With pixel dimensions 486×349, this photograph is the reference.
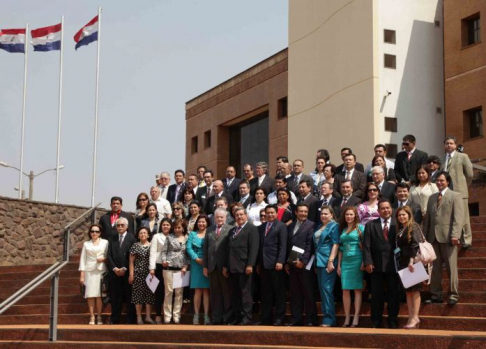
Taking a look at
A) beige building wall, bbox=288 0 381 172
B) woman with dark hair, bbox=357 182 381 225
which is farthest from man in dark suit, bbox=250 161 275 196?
beige building wall, bbox=288 0 381 172

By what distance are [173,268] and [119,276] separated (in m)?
1.09

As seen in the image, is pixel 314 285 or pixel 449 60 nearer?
pixel 314 285

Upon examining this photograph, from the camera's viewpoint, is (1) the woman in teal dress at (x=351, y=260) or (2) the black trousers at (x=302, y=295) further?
(2) the black trousers at (x=302, y=295)

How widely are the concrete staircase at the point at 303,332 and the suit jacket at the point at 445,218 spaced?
0.78m

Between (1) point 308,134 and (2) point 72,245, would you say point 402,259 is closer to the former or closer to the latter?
(2) point 72,245

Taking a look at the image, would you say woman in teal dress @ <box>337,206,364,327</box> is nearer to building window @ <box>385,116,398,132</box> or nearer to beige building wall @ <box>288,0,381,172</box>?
beige building wall @ <box>288,0,381,172</box>

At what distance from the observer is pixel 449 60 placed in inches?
932

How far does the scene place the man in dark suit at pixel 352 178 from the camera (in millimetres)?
14125

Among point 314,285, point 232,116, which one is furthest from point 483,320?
point 232,116

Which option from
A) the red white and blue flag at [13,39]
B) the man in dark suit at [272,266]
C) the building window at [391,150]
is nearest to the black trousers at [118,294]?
the man in dark suit at [272,266]

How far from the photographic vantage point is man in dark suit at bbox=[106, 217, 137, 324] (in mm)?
14422

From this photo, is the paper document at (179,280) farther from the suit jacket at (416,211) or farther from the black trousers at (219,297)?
the suit jacket at (416,211)

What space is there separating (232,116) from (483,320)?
24.4m

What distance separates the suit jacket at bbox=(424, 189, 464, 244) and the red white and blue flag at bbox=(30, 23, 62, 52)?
1706cm
